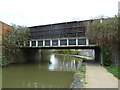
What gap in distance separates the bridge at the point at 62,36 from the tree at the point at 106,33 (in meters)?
1.77

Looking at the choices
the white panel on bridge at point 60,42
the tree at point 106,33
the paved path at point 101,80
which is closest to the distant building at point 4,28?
the white panel on bridge at point 60,42

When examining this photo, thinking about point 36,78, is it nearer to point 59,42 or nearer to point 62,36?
point 59,42

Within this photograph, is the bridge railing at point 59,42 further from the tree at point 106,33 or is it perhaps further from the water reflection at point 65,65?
the water reflection at point 65,65

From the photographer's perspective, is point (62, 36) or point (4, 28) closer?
point (62, 36)

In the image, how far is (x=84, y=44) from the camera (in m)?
14.5

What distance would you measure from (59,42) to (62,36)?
3.22ft

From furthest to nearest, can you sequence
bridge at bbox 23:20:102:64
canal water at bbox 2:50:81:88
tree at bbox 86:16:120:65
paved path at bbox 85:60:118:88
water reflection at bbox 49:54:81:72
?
bridge at bbox 23:20:102:64, water reflection at bbox 49:54:81:72, tree at bbox 86:16:120:65, canal water at bbox 2:50:81:88, paved path at bbox 85:60:118:88

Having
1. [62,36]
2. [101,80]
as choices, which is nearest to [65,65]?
[62,36]

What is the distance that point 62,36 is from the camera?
16.1 metres

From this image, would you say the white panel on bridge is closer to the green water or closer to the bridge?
the bridge

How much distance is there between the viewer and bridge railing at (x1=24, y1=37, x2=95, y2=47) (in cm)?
1461

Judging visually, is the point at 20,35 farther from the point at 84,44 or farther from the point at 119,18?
the point at 119,18

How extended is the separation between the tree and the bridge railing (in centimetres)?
212

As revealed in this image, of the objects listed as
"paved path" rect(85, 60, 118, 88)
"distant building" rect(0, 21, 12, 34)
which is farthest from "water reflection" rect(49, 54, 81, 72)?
"distant building" rect(0, 21, 12, 34)
